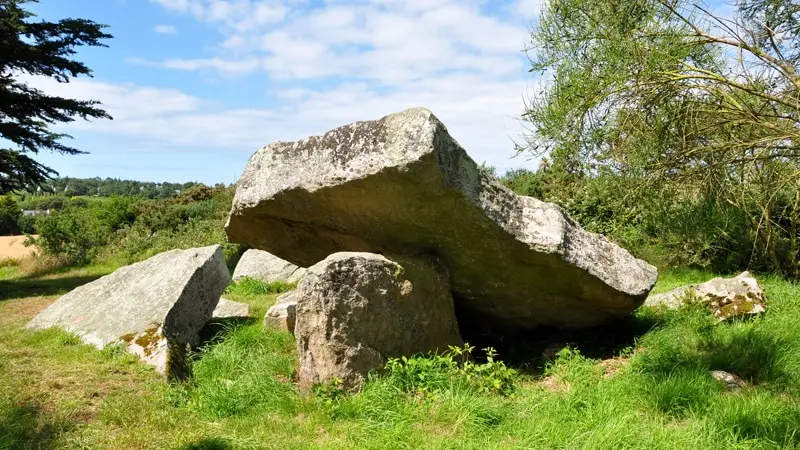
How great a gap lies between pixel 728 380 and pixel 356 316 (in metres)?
3.18

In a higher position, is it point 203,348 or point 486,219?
point 486,219

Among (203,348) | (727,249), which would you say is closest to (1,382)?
(203,348)

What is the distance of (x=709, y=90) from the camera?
8703mm

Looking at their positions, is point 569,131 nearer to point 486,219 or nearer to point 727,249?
point 727,249

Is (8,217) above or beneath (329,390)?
above

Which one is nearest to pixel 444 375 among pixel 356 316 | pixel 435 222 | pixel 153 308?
pixel 356 316

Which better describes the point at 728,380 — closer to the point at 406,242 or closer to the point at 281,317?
the point at 406,242

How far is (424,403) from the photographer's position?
470cm

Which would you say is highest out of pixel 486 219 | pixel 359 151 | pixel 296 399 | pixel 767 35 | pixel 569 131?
pixel 767 35

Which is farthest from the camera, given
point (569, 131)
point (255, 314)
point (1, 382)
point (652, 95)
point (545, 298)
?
point (569, 131)

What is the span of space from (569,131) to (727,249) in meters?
3.76

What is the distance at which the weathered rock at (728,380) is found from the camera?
5.12m

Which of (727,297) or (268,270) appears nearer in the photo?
(727,297)

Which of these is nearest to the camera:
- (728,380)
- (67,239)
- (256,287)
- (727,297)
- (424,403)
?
(424,403)
